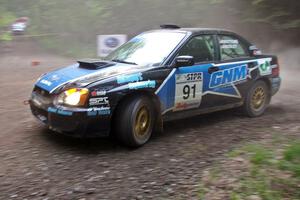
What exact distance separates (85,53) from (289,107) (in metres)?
12.3

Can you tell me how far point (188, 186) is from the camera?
4.71m

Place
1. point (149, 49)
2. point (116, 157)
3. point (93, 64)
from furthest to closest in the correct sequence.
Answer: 1. point (149, 49)
2. point (93, 64)
3. point (116, 157)

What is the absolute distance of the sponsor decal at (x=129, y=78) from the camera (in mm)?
5754

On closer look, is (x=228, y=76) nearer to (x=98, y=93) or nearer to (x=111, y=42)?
(x=98, y=93)

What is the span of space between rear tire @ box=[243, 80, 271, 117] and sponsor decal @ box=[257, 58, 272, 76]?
18 cm

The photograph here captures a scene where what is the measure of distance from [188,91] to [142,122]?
0.95m

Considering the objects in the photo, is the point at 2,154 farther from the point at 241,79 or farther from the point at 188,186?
the point at 241,79

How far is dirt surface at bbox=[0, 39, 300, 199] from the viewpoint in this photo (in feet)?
15.1

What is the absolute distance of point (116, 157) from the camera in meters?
5.58

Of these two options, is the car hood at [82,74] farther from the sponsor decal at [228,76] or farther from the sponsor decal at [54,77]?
the sponsor decal at [228,76]

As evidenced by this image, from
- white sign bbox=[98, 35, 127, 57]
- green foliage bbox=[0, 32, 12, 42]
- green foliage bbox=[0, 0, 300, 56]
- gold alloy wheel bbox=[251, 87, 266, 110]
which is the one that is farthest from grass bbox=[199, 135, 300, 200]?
green foliage bbox=[0, 32, 12, 42]

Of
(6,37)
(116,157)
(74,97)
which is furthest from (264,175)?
(6,37)

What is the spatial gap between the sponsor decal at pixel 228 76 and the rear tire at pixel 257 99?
41 centimetres

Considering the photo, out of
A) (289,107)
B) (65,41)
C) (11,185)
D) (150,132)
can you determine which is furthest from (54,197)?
(65,41)
